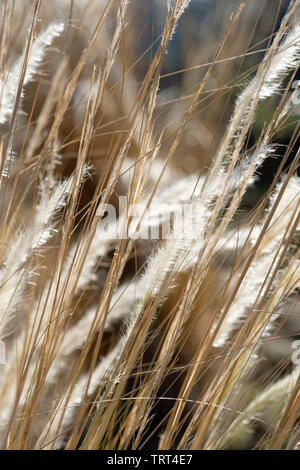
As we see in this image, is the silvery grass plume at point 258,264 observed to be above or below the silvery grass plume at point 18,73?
below

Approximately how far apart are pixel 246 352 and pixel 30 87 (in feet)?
2.72

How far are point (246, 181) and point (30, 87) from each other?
0.77 meters

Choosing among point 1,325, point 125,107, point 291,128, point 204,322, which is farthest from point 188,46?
point 1,325

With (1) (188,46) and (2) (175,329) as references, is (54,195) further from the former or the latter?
(1) (188,46)

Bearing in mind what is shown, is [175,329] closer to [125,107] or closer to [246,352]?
[246,352]

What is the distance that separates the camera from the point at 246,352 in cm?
48

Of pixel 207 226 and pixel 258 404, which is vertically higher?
pixel 207 226

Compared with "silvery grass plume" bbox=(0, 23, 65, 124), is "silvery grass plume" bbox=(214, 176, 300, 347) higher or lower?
lower

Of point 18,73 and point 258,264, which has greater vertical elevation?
→ point 18,73

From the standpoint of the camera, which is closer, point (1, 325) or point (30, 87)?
point (1, 325)
